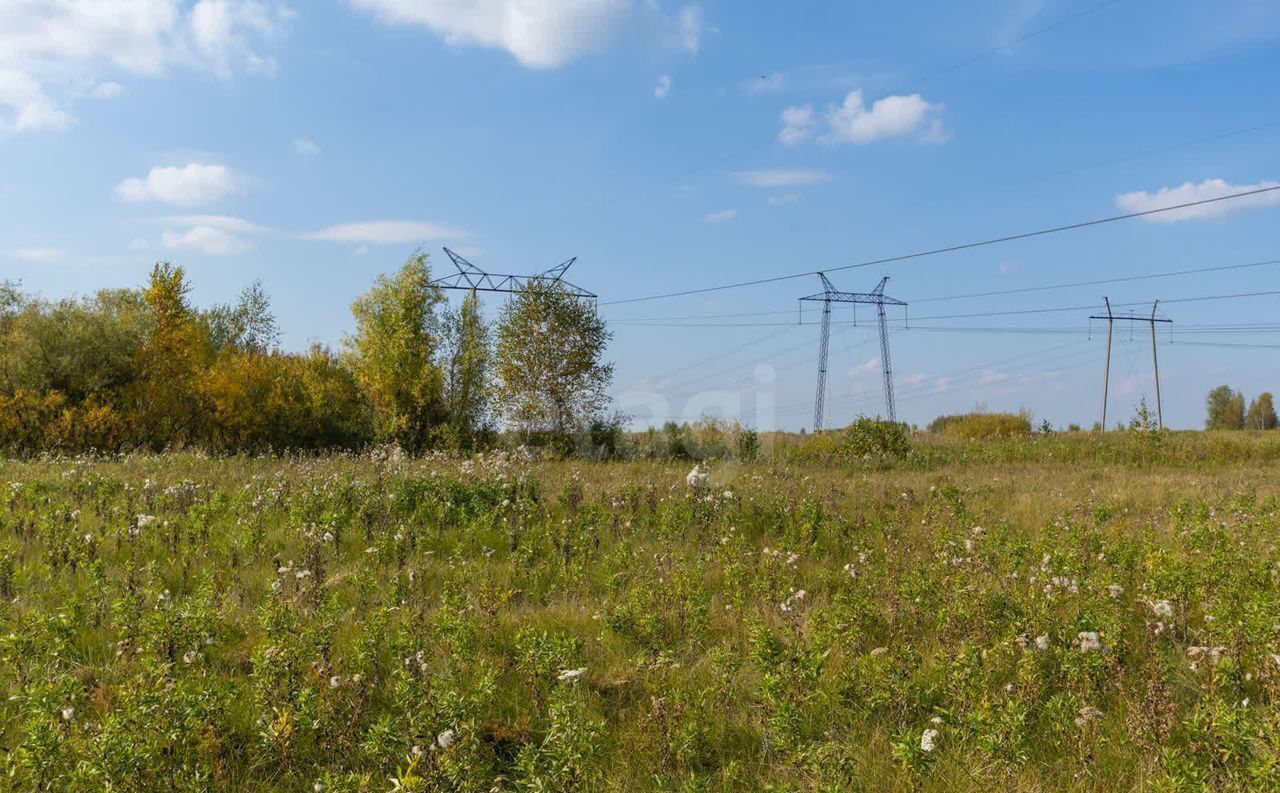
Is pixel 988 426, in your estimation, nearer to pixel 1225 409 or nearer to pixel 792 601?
pixel 792 601

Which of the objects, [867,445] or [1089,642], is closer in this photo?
[1089,642]

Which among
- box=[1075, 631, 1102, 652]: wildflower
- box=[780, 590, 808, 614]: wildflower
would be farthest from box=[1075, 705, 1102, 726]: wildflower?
box=[780, 590, 808, 614]: wildflower

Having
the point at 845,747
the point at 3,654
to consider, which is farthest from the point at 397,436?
the point at 845,747

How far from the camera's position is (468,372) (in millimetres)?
32562

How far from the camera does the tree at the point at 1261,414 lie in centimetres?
6738

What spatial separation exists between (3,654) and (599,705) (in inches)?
170

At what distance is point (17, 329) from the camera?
23.0m

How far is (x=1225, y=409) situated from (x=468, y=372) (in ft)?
246

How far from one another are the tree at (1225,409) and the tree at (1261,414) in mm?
742

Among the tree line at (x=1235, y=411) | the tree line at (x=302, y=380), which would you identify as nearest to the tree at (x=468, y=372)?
the tree line at (x=302, y=380)

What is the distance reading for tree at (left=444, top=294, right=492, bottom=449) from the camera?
32.2 meters

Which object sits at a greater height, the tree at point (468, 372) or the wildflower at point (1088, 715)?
the tree at point (468, 372)

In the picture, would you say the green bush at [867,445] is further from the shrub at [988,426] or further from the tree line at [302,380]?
the shrub at [988,426]

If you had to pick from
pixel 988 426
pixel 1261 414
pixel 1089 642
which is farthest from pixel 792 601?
pixel 1261 414
